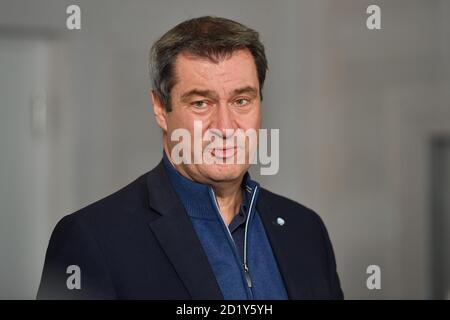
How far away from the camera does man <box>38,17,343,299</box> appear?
100 centimetres

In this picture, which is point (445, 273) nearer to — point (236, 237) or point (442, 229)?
point (442, 229)

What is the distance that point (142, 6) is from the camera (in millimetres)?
1299

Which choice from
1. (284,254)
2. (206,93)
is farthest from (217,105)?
(284,254)

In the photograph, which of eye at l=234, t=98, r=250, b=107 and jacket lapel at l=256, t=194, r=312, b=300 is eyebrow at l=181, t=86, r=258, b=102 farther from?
jacket lapel at l=256, t=194, r=312, b=300

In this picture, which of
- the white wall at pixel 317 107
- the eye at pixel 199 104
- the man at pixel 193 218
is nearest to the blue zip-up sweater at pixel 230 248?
the man at pixel 193 218

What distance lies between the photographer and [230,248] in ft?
3.39

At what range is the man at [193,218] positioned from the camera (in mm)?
996

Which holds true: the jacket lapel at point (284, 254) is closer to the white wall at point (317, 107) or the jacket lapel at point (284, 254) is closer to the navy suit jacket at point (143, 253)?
the navy suit jacket at point (143, 253)

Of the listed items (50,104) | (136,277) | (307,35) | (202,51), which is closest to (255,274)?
(136,277)

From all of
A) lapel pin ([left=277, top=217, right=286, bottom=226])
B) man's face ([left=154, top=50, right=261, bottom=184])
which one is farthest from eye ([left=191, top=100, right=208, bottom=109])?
lapel pin ([left=277, top=217, right=286, bottom=226])

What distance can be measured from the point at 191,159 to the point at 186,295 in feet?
0.68

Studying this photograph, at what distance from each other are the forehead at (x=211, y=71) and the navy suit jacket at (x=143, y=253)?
0.50ft

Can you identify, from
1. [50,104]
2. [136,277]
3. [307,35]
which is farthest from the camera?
[307,35]

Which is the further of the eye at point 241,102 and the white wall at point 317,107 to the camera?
the white wall at point 317,107
